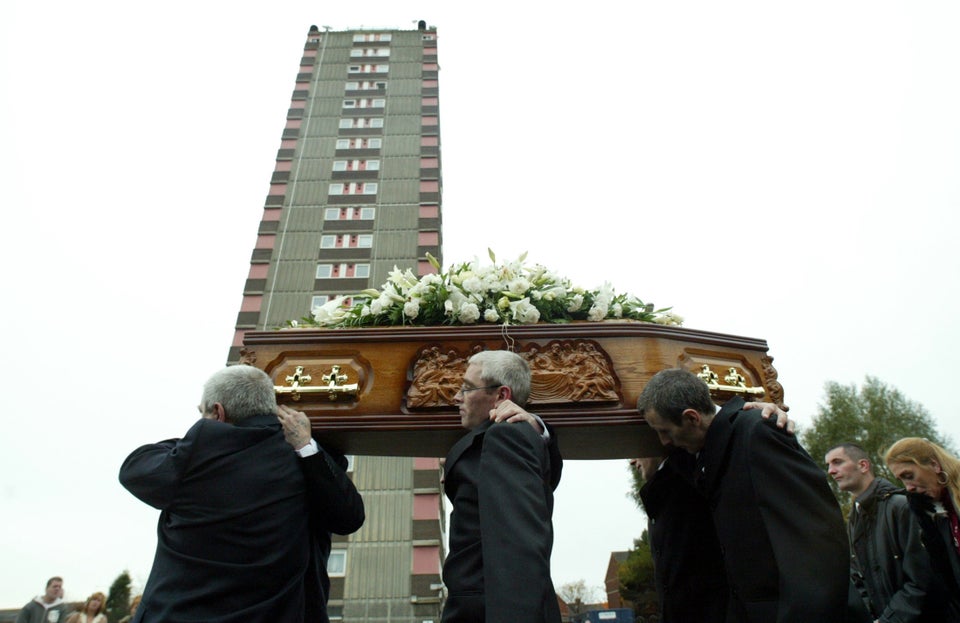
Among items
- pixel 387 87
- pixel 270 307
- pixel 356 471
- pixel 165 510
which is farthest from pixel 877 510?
pixel 387 87

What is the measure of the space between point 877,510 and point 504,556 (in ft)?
10.0

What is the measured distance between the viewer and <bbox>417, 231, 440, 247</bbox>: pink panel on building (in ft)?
109

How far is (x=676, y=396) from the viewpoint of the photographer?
9.14ft

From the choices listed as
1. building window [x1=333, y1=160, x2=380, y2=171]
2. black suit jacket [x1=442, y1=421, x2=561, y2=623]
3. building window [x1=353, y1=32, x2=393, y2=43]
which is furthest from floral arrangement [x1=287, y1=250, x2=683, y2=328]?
building window [x1=353, y1=32, x2=393, y2=43]

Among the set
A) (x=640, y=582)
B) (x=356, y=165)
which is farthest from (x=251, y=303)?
(x=640, y=582)

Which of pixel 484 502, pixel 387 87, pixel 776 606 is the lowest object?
pixel 776 606

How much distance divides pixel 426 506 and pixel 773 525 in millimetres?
25342

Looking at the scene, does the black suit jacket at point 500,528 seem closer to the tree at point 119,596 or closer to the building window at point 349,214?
the building window at point 349,214

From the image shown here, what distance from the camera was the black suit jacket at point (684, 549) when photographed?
3.10 m

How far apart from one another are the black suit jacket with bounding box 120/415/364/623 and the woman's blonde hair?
3080mm

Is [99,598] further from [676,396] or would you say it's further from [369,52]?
[369,52]

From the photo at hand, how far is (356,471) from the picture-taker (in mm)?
26969

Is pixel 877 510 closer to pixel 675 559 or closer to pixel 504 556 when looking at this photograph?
pixel 675 559

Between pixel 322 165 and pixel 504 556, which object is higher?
pixel 322 165
